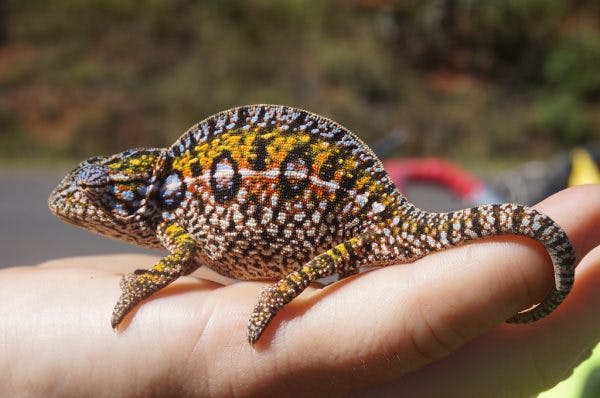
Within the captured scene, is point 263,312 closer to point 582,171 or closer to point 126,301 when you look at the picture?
point 126,301

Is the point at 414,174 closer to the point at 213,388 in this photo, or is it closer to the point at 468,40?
the point at 213,388

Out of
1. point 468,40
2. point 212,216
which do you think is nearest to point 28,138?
point 468,40

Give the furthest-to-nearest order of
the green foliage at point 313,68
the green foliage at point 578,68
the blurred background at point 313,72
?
1. the green foliage at point 578,68
2. the green foliage at point 313,68
3. the blurred background at point 313,72

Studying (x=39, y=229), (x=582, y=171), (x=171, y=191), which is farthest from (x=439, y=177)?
(x=39, y=229)

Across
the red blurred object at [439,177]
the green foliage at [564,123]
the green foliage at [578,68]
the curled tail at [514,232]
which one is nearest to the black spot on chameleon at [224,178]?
the curled tail at [514,232]

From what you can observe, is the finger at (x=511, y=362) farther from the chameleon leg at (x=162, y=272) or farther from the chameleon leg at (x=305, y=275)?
the chameleon leg at (x=162, y=272)

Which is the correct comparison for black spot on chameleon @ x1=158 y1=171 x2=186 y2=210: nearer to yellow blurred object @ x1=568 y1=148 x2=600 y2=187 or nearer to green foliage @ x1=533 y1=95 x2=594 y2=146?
yellow blurred object @ x1=568 y1=148 x2=600 y2=187

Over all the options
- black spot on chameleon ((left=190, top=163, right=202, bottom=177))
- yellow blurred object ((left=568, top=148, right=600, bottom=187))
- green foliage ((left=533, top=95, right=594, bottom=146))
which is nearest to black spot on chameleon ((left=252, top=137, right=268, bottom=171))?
black spot on chameleon ((left=190, top=163, right=202, bottom=177))
